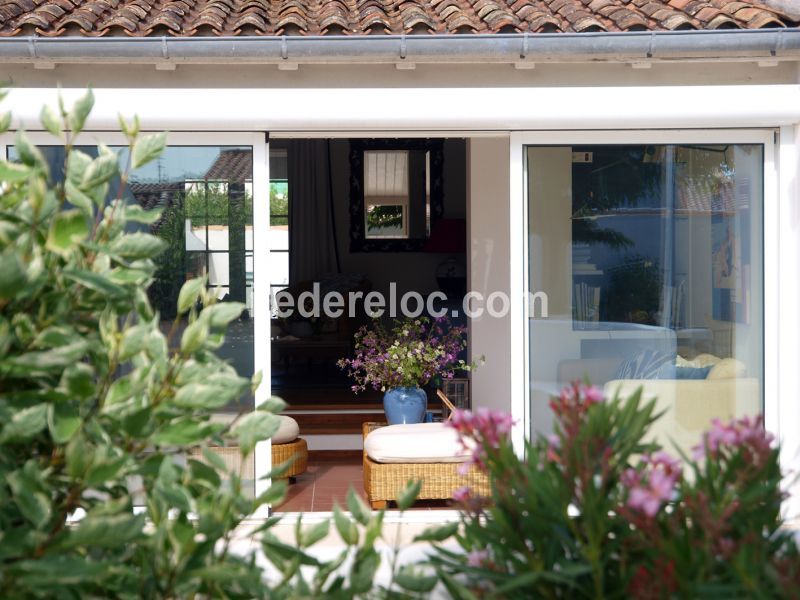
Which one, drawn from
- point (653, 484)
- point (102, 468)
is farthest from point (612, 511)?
point (102, 468)

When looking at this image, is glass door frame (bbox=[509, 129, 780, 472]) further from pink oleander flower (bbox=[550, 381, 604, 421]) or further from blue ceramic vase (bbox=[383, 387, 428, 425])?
pink oleander flower (bbox=[550, 381, 604, 421])

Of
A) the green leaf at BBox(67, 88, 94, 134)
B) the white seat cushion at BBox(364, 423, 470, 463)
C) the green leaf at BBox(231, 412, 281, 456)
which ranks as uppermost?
the green leaf at BBox(67, 88, 94, 134)

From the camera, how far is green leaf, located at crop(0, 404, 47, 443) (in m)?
1.57

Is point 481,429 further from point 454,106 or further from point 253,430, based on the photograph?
point 454,106

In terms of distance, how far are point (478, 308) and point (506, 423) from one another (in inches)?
290

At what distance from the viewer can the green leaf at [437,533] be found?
1.90 metres

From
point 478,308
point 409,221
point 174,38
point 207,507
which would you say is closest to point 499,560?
point 207,507

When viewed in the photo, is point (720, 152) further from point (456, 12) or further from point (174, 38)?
point (174, 38)

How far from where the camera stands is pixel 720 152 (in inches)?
252

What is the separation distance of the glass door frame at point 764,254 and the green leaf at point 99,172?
471 centimetres

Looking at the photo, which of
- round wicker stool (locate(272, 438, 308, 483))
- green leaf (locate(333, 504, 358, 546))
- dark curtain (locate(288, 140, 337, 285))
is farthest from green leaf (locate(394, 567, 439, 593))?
dark curtain (locate(288, 140, 337, 285))

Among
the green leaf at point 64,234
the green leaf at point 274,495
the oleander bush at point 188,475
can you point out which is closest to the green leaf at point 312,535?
the oleander bush at point 188,475

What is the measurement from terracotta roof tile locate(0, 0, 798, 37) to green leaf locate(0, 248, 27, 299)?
4828 mm

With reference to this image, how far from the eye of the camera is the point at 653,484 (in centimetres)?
173
